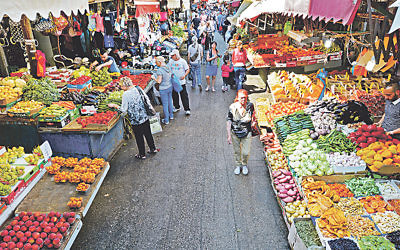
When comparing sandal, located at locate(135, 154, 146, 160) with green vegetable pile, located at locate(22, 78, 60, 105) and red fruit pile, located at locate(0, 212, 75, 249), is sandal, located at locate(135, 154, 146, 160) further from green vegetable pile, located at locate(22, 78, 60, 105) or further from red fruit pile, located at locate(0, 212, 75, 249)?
red fruit pile, located at locate(0, 212, 75, 249)

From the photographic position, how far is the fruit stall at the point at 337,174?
3184 millimetres

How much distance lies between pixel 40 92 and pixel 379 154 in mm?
6861

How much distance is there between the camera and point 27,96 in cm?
590

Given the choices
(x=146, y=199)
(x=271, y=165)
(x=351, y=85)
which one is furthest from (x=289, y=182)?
(x=351, y=85)

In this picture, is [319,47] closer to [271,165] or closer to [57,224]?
[271,165]

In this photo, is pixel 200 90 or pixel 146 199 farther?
pixel 200 90

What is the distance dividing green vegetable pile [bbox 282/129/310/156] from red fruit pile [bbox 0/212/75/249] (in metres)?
3.83

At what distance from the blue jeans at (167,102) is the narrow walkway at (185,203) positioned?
114 cm

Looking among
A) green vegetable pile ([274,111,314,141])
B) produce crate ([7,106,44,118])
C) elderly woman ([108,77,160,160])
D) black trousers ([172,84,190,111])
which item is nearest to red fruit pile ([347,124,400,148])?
green vegetable pile ([274,111,314,141])

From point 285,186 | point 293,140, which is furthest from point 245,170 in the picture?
point 293,140

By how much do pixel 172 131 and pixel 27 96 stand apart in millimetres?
3615

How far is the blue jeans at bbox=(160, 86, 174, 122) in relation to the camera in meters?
7.43

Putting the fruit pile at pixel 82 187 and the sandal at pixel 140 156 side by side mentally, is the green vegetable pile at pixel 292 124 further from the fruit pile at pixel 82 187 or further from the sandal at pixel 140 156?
the fruit pile at pixel 82 187

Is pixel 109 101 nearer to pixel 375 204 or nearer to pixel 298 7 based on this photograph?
pixel 298 7
